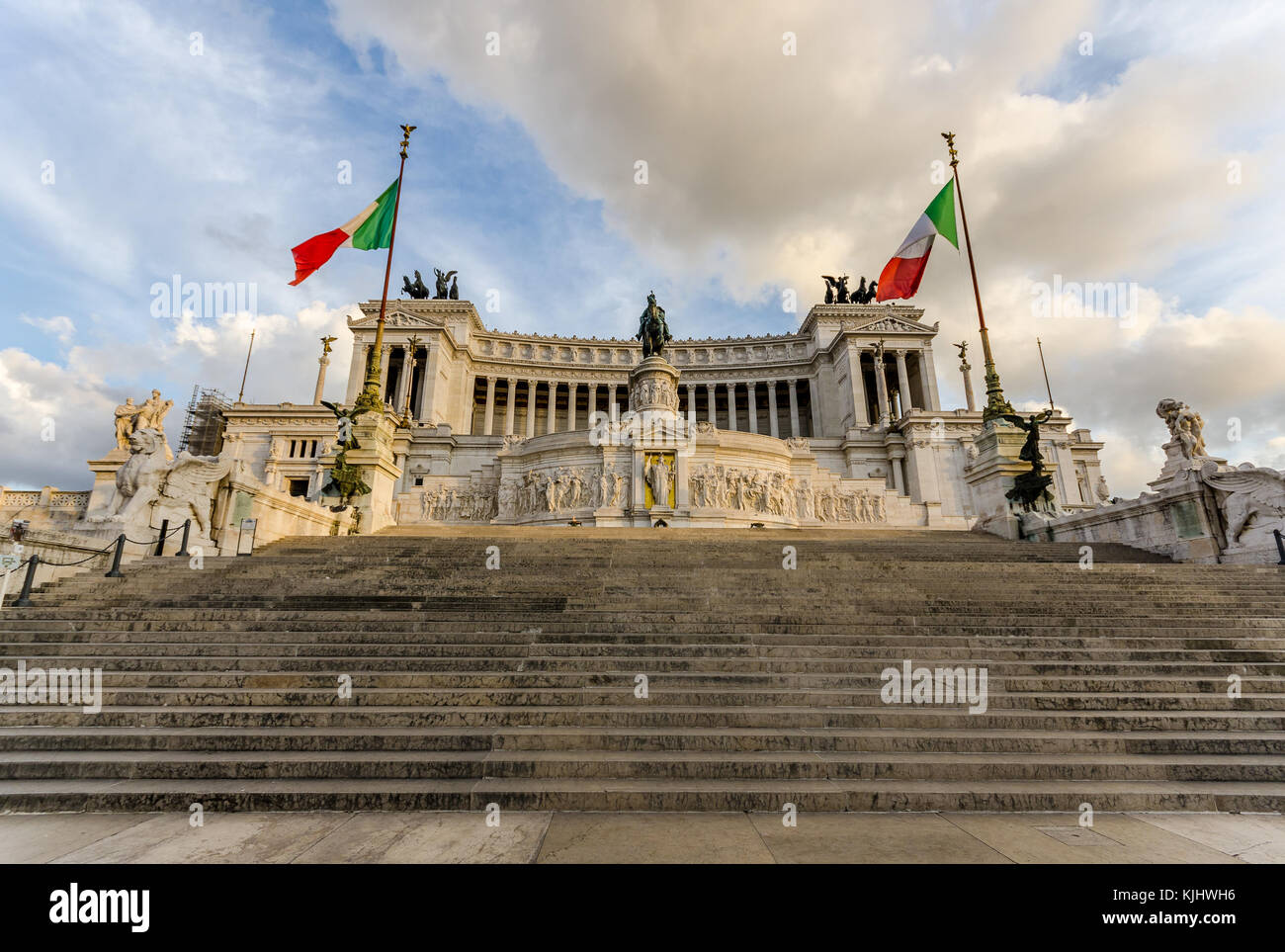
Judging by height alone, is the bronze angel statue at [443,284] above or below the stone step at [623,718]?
above

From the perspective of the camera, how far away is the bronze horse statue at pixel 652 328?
108 ft

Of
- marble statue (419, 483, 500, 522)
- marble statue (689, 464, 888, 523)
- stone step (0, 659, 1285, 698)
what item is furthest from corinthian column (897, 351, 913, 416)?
stone step (0, 659, 1285, 698)

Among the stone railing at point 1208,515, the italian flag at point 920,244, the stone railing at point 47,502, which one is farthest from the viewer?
the stone railing at point 47,502

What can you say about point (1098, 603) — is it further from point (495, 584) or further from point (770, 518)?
point (770, 518)

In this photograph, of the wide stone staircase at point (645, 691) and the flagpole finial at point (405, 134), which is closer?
the wide stone staircase at point (645, 691)

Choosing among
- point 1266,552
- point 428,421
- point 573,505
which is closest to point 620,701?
point 1266,552

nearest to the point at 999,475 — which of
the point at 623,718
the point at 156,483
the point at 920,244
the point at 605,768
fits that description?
the point at 920,244

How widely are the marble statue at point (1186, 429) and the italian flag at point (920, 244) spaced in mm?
9054

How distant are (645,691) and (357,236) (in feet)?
61.9

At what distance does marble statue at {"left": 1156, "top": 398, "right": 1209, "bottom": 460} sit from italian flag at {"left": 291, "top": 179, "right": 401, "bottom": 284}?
2263 centimetres

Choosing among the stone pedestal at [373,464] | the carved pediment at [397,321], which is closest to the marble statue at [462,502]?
the stone pedestal at [373,464]

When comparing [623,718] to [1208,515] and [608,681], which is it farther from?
[1208,515]

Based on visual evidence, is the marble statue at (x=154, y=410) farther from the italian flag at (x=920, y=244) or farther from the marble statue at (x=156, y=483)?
the italian flag at (x=920, y=244)
